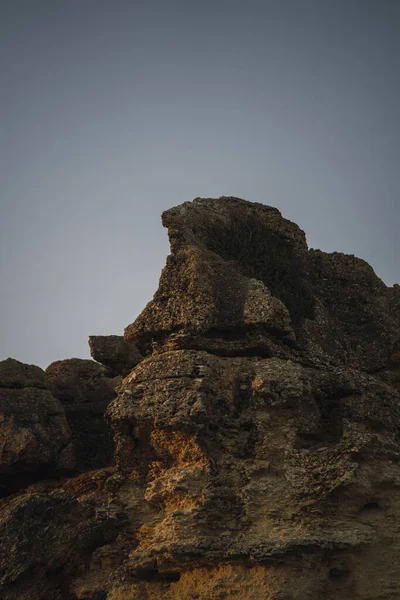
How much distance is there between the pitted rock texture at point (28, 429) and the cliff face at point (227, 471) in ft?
4.31

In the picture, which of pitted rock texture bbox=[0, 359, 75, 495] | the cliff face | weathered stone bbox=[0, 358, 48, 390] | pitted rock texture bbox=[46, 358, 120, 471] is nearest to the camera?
the cliff face

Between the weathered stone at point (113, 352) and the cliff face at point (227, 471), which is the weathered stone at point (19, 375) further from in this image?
the cliff face at point (227, 471)

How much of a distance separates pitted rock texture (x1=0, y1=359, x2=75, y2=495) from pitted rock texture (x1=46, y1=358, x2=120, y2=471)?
0.89 meters

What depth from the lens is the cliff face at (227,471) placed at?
9.18 m

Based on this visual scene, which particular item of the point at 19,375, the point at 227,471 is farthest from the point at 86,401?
the point at 227,471

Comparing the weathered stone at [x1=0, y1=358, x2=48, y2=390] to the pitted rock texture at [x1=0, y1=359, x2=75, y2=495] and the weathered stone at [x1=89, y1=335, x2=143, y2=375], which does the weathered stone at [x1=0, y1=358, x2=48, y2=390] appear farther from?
the weathered stone at [x1=89, y1=335, x2=143, y2=375]

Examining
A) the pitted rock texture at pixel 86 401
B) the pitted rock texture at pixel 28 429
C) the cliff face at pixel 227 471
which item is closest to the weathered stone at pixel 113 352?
the pitted rock texture at pixel 86 401

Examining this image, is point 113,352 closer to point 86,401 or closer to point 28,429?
point 86,401

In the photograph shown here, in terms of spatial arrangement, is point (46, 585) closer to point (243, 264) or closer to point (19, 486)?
point (19, 486)

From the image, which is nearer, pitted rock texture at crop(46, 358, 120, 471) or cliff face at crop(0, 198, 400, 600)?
cliff face at crop(0, 198, 400, 600)

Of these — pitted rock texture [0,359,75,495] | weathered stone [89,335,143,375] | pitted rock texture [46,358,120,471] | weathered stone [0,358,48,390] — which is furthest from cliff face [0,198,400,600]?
weathered stone [89,335,143,375]

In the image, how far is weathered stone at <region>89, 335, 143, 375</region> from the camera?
1459 centimetres

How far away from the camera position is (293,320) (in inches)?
480

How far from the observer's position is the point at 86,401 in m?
15.5
